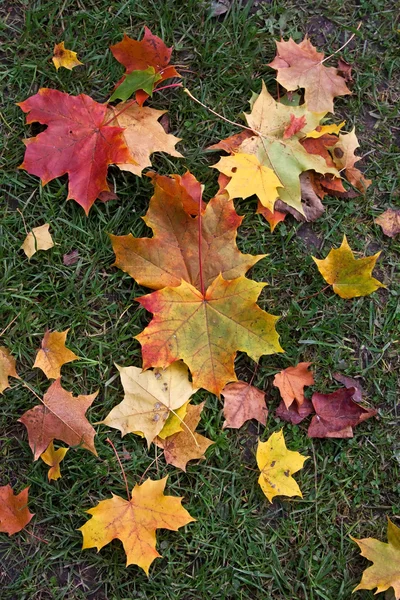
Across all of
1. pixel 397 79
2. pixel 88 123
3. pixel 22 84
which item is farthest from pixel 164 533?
pixel 397 79

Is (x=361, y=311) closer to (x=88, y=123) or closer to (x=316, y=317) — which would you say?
(x=316, y=317)

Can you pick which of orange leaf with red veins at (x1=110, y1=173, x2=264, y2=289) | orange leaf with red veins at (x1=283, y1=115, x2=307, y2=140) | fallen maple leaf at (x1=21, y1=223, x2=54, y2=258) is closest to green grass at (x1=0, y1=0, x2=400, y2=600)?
fallen maple leaf at (x1=21, y1=223, x2=54, y2=258)

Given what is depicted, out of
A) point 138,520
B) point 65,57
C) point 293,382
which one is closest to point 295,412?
point 293,382

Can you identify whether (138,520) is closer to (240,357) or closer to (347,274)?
(240,357)

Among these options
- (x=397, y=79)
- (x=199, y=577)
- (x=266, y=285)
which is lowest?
(x=199, y=577)

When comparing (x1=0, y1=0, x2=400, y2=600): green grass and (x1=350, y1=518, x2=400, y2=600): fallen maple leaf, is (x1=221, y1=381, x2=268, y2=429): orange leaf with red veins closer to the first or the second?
(x1=0, y1=0, x2=400, y2=600): green grass

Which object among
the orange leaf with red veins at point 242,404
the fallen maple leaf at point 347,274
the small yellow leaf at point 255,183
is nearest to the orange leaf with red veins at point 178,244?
the small yellow leaf at point 255,183

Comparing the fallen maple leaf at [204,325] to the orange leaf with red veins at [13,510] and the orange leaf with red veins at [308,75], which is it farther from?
the orange leaf with red veins at [308,75]
